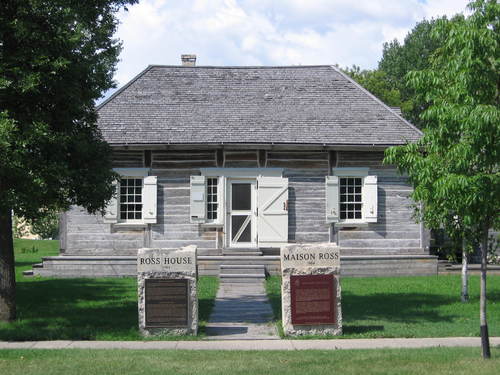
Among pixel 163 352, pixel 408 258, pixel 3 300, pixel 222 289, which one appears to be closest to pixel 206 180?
pixel 222 289

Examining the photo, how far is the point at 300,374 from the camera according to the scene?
8.12m

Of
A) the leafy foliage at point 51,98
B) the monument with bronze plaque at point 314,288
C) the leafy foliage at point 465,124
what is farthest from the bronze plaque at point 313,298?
the leafy foliage at point 51,98

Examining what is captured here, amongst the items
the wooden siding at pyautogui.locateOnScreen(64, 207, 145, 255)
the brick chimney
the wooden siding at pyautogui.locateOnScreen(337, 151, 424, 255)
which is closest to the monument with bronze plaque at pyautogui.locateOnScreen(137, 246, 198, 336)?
the wooden siding at pyautogui.locateOnScreen(64, 207, 145, 255)

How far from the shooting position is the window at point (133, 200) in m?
19.8

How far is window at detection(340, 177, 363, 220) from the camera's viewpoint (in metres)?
20.4

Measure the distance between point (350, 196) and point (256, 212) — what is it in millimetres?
2813

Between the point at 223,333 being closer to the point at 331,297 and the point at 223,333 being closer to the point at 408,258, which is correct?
the point at 331,297

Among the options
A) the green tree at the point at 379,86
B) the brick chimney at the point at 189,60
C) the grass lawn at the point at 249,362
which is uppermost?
the green tree at the point at 379,86

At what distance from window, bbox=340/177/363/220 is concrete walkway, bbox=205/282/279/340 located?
4.26 metres

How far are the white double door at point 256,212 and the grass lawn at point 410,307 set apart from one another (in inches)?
59.9

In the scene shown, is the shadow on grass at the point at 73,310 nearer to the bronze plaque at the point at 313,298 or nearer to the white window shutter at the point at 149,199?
the white window shutter at the point at 149,199

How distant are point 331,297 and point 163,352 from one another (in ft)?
9.49

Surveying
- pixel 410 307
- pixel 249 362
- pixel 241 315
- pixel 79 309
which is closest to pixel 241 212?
pixel 241 315

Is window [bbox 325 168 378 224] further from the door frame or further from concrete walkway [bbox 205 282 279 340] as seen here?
concrete walkway [bbox 205 282 279 340]
